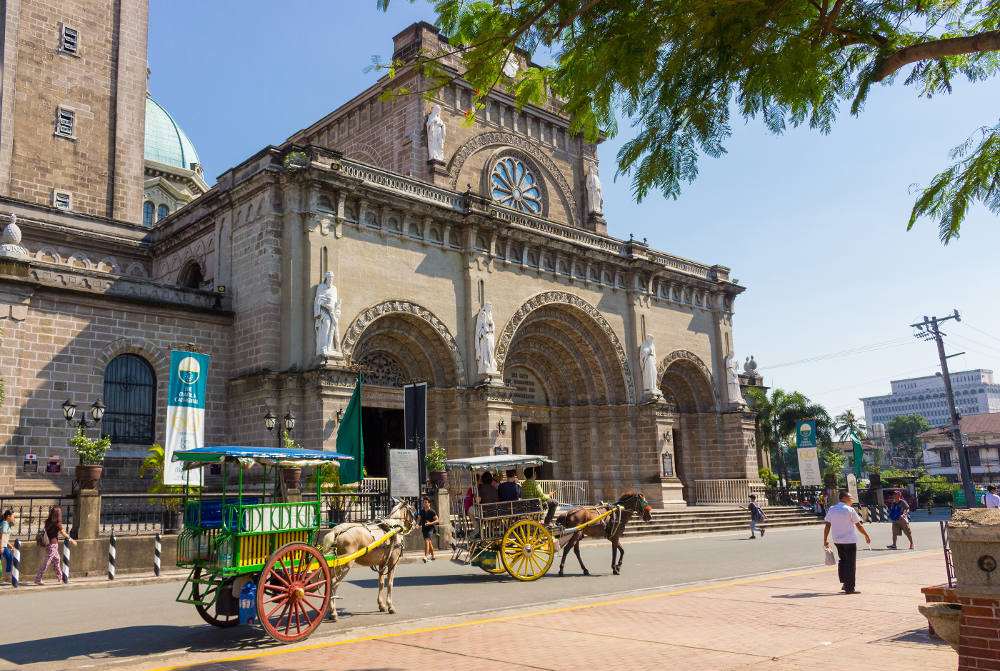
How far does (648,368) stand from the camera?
36.2m

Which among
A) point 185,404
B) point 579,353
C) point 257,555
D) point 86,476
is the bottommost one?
point 257,555

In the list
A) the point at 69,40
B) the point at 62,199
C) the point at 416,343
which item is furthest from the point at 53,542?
the point at 69,40

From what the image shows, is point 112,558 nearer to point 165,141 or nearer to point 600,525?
point 600,525

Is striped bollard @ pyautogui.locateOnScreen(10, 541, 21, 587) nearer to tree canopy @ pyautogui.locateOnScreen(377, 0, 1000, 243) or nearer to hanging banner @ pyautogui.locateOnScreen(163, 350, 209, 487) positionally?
hanging banner @ pyautogui.locateOnScreen(163, 350, 209, 487)

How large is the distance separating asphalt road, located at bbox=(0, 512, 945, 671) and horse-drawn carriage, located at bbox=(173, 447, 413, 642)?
344mm

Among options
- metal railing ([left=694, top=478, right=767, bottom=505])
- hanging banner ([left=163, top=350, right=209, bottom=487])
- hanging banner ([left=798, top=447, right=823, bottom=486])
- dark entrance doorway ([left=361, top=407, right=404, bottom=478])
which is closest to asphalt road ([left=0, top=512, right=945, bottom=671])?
hanging banner ([left=163, top=350, right=209, bottom=487])

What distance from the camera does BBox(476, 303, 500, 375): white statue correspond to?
29031mm

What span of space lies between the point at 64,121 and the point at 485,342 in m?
20.7

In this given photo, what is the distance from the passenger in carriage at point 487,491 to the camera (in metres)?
16.1

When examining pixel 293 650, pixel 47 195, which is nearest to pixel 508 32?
pixel 293 650

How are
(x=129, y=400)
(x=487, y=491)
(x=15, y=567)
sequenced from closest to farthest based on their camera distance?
(x=15, y=567), (x=487, y=491), (x=129, y=400)

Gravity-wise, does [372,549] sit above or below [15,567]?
above

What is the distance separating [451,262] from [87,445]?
50.6 ft

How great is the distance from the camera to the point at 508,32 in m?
6.93
